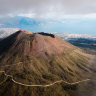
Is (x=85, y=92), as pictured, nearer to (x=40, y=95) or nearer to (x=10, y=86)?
(x=40, y=95)

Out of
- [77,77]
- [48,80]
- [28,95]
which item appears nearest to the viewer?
[28,95]

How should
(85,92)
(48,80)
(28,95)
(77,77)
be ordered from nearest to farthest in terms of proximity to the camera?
1. (28,95)
2. (85,92)
3. (48,80)
4. (77,77)

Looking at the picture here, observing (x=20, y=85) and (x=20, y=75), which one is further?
(x=20, y=75)

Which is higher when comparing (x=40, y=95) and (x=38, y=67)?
(x=38, y=67)

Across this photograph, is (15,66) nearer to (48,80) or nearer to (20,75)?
(20,75)

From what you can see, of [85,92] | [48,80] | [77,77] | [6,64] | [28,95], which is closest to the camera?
[28,95]

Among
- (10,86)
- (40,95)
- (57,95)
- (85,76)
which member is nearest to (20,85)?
(10,86)

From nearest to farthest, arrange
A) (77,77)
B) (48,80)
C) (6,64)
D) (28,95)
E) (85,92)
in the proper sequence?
(28,95) → (85,92) → (48,80) → (77,77) → (6,64)

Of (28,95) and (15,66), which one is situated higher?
(15,66)

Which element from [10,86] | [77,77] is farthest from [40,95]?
[77,77]
